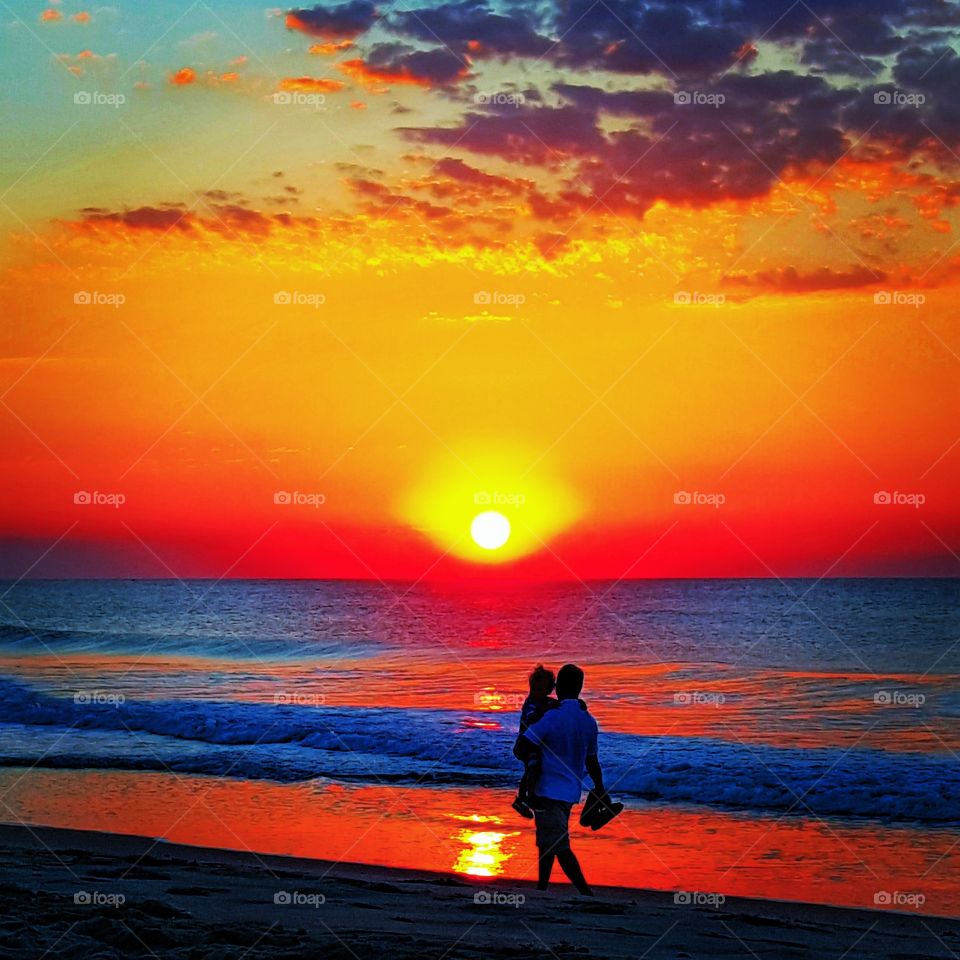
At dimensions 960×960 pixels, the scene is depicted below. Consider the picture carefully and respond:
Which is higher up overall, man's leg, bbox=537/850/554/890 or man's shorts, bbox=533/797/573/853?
man's shorts, bbox=533/797/573/853

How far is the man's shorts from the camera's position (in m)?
8.20

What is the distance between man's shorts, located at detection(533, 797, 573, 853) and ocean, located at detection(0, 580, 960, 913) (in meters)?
2.24

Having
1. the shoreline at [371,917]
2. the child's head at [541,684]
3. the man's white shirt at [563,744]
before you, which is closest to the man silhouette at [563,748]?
the man's white shirt at [563,744]

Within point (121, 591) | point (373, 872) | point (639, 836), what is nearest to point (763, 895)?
point (639, 836)

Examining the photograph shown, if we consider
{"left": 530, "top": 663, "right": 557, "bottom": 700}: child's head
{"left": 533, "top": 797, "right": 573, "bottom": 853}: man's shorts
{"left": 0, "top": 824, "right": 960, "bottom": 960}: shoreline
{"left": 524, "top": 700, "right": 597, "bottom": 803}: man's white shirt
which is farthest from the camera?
{"left": 530, "top": 663, "right": 557, "bottom": 700}: child's head

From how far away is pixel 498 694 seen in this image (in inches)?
1175

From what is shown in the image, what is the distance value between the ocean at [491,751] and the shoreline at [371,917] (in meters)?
0.82

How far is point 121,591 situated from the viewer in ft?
358

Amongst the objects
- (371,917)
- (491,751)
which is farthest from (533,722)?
(491,751)

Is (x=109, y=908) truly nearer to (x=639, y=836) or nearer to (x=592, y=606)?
(x=639, y=836)

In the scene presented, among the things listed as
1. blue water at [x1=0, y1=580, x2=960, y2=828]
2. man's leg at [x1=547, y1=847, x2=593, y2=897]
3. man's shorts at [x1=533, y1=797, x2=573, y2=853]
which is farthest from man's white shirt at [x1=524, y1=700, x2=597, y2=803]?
blue water at [x1=0, y1=580, x2=960, y2=828]

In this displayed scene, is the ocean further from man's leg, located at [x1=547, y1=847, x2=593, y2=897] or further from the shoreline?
man's leg, located at [x1=547, y1=847, x2=593, y2=897]

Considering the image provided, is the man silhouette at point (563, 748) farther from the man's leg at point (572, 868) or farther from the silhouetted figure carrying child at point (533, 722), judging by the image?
the man's leg at point (572, 868)

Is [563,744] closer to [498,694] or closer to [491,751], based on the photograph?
[491,751]
